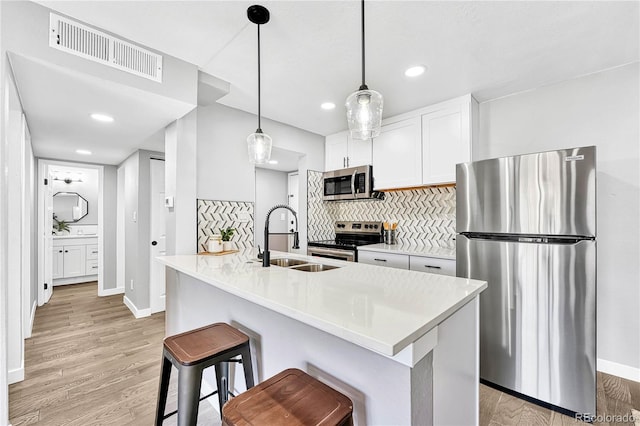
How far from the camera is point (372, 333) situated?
2.50 feet

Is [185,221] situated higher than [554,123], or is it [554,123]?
[554,123]

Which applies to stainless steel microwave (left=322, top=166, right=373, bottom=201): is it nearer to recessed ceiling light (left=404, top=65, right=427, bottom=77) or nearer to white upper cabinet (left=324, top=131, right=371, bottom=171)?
white upper cabinet (left=324, top=131, right=371, bottom=171)

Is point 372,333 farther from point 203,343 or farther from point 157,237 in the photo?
point 157,237

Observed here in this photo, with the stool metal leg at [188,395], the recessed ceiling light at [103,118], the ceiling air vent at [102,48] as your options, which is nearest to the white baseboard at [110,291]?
the recessed ceiling light at [103,118]

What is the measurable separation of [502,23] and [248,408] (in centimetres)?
236

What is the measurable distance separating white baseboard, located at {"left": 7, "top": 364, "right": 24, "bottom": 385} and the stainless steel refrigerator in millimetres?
3513

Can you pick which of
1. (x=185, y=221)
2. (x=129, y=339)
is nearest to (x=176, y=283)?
(x=185, y=221)

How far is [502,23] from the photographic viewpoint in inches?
67.2

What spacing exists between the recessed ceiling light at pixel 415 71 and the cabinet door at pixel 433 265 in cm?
158

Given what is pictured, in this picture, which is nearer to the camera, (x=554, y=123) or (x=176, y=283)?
(x=176, y=283)

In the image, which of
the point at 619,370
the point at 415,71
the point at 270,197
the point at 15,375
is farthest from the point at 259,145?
the point at 270,197

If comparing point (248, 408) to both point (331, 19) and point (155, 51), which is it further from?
point (155, 51)

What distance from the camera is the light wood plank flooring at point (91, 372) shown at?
181 cm

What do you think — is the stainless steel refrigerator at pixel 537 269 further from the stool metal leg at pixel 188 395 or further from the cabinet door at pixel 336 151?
the stool metal leg at pixel 188 395
